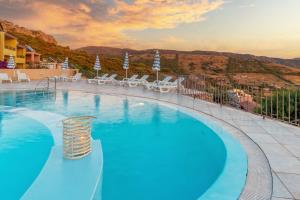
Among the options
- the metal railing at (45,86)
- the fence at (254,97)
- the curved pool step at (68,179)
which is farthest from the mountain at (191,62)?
the curved pool step at (68,179)

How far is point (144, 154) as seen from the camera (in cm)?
483

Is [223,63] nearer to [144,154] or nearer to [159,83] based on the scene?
[159,83]

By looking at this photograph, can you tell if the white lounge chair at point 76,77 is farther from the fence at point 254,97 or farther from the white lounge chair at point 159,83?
the fence at point 254,97

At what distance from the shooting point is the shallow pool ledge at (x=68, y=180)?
2.74 metres

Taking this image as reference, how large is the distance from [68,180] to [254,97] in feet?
20.3

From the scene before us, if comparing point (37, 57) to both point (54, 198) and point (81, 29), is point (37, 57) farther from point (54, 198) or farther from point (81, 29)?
point (54, 198)

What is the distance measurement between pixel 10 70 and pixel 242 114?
1713cm

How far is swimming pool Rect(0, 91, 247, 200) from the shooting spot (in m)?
3.51

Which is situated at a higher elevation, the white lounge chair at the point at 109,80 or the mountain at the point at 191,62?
the mountain at the point at 191,62

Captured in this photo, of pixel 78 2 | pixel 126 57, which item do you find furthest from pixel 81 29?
pixel 126 57

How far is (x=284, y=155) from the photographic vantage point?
405cm

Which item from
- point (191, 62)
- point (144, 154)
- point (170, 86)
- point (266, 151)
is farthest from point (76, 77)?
point (191, 62)

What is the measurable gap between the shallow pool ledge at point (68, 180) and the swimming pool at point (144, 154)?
307 mm

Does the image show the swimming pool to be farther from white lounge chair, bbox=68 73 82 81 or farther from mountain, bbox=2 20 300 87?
mountain, bbox=2 20 300 87
